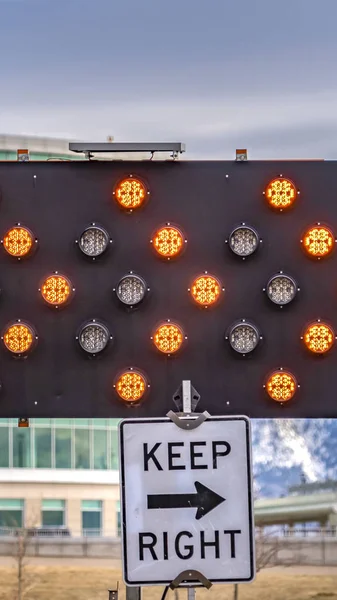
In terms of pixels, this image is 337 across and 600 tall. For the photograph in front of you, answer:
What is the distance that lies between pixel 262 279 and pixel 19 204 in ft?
4.78

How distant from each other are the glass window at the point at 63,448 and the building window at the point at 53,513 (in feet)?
5.85

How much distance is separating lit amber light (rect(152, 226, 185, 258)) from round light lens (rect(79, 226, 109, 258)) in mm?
292

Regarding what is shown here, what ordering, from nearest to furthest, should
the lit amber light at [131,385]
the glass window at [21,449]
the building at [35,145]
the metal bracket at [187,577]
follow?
the metal bracket at [187,577], the lit amber light at [131,385], the building at [35,145], the glass window at [21,449]

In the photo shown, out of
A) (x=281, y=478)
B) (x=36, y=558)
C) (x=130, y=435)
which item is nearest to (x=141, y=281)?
(x=130, y=435)

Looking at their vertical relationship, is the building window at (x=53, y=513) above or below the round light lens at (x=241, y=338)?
below

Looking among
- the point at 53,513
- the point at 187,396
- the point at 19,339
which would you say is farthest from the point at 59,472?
the point at 187,396

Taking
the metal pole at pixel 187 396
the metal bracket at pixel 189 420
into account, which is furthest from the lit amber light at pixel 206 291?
the metal bracket at pixel 189 420

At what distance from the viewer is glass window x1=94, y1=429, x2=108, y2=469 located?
63469 millimetres

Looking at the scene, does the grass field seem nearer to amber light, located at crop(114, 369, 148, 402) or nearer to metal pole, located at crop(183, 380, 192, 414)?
amber light, located at crop(114, 369, 148, 402)

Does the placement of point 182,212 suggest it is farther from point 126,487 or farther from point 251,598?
point 251,598

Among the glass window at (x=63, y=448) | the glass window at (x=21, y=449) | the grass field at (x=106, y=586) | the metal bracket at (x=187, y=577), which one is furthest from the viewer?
the glass window at (x=21, y=449)

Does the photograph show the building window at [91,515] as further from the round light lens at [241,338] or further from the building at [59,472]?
the round light lens at [241,338]

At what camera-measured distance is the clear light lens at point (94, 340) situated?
7.39m

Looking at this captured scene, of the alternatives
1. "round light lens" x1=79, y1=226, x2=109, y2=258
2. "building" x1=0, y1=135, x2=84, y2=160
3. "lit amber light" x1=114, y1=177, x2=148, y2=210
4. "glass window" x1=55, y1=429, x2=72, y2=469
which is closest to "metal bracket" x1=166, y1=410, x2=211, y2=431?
"round light lens" x1=79, y1=226, x2=109, y2=258
